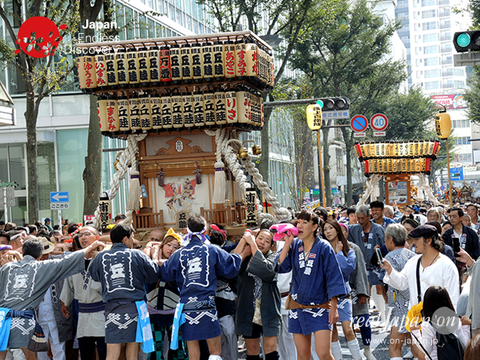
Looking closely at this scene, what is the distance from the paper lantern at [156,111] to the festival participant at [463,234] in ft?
19.5

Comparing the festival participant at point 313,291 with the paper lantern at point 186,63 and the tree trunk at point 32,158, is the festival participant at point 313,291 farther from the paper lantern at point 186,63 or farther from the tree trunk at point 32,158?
the tree trunk at point 32,158

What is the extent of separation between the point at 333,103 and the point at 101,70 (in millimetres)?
7891

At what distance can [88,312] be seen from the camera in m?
7.02

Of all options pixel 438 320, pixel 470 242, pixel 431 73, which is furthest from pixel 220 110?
pixel 431 73

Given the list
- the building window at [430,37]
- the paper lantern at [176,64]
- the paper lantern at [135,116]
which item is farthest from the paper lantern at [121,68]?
the building window at [430,37]

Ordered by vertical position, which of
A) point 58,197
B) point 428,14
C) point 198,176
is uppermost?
point 428,14

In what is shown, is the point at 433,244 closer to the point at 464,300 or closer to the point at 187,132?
the point at 464,300

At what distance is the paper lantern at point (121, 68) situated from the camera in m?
12.1

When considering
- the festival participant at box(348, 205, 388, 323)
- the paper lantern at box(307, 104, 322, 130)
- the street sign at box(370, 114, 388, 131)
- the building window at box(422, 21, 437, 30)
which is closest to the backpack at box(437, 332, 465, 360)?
the festival participant at box(348, 205, 388, 323)

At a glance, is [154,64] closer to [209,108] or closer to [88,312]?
[209,108]

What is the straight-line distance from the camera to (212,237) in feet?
25.5

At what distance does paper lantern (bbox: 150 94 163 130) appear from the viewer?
12.3 metres

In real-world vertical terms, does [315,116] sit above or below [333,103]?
below

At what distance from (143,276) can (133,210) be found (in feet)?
19.6
